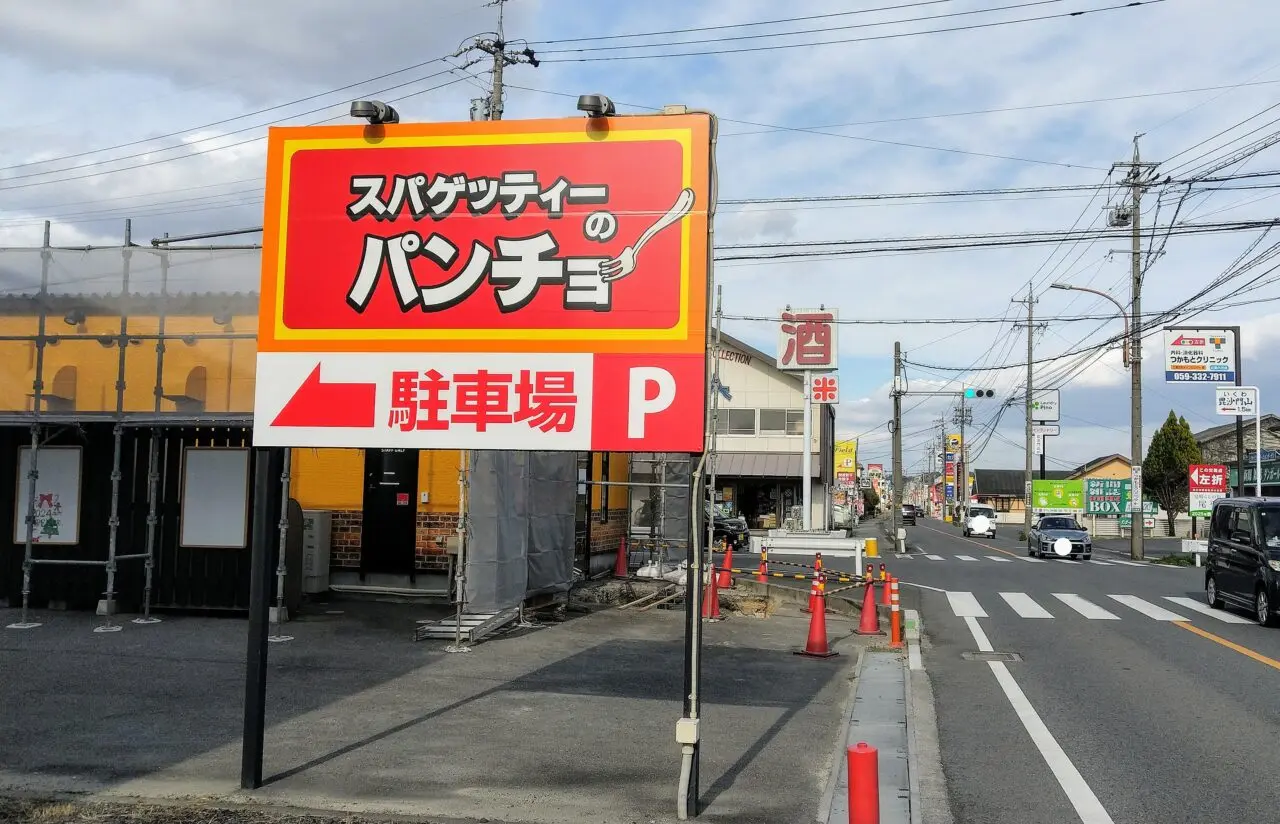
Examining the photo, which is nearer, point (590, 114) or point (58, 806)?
point (58, 806)

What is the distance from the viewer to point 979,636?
48.0ft

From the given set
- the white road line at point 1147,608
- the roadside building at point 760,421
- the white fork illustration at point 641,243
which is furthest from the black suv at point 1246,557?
the roadside building at point 760,421

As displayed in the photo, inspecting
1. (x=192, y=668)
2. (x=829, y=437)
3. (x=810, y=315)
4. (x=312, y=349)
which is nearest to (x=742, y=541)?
(x=810, y=315)

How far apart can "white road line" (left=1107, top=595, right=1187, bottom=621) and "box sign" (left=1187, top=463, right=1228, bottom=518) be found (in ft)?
55.3

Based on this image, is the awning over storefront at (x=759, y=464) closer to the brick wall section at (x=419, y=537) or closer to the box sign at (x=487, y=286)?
the brick wall section at (x=419, y=537)

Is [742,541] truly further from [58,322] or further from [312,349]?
[312,349]

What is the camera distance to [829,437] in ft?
206

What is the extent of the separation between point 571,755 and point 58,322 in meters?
9.75

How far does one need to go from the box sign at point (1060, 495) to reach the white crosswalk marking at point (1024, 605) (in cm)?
4870

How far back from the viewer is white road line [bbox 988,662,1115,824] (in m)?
6.23

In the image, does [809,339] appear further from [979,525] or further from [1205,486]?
[979,525]

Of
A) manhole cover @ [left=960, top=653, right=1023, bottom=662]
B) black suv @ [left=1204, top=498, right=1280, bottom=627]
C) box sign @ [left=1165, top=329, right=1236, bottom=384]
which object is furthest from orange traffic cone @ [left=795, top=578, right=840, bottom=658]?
box sign @ [left=1165, top=329, right=1236, bottom=384]

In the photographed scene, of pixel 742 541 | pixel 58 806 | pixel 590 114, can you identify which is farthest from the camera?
pixel 742 541

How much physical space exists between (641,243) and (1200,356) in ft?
109
